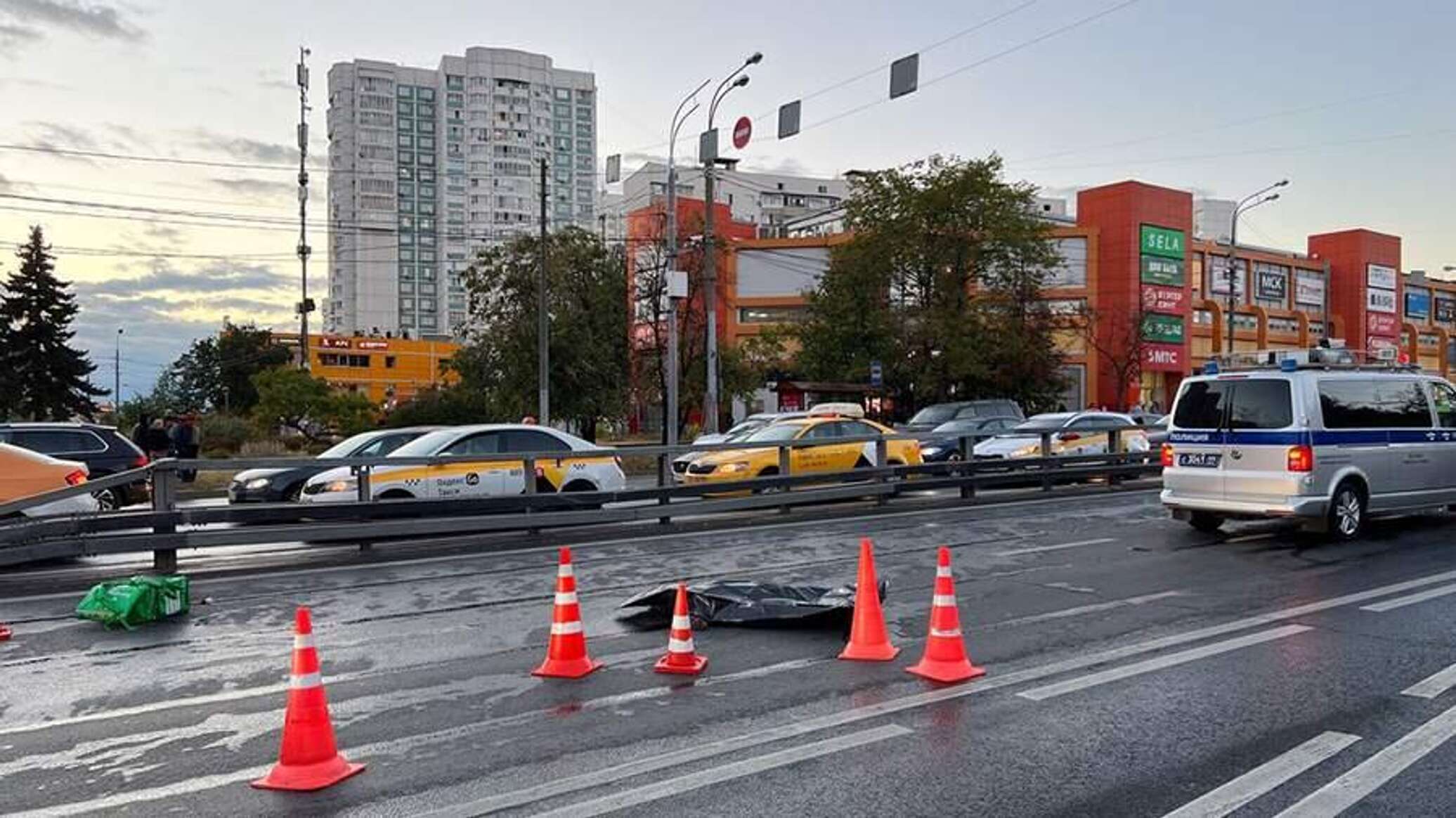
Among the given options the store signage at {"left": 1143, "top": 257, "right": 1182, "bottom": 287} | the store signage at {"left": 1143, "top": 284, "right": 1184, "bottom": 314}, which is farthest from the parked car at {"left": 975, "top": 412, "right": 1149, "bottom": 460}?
the store signage at {"left": 1143, "top": 257, "right": 1182, "bottom": 287}

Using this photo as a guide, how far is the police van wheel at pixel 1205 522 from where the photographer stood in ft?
42.4

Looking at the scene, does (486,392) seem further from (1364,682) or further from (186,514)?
(1364,682)

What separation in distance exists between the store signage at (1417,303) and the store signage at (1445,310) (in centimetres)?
245

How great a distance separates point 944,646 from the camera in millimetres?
6367

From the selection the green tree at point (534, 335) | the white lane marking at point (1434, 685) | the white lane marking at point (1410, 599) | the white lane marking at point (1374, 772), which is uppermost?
the green tree at point (534, 335)

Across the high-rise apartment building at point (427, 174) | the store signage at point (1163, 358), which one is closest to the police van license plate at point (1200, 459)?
the store signage at point (1163, 358)

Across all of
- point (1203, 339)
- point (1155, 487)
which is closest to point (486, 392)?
point (1155, 487)

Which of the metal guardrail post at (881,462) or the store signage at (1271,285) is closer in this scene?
the metal guardrail post at (881,462)

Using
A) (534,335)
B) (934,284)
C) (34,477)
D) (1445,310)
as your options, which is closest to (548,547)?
(34,477)

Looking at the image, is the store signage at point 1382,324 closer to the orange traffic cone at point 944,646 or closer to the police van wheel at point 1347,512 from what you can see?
the police van wheel at point 1347,512

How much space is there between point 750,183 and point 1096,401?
67.1 meters

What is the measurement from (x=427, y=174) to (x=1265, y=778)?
13532cm

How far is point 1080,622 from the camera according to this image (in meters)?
7.82

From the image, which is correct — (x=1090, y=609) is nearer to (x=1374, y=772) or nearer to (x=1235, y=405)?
(x=1374, y=772)
